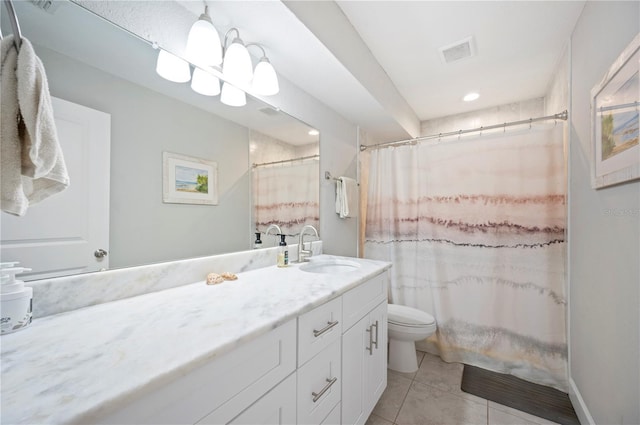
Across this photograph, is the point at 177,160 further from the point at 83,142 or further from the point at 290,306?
the point at 290,306

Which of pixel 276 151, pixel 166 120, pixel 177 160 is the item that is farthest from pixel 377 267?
pixel 166 120

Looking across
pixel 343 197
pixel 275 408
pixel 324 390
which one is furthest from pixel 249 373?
pixel 343 197

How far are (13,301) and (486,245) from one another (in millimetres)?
2448

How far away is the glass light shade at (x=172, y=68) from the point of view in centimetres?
103

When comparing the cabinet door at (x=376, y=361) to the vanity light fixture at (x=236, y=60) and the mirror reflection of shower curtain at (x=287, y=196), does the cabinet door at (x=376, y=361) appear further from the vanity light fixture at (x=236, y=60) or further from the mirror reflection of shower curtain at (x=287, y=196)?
the vanity light fixture at (x=236, y=60)

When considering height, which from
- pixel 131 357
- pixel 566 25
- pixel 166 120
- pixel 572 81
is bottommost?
pixel 131 357

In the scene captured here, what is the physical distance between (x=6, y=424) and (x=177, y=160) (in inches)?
36.0

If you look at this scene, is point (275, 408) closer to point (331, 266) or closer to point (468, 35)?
point (331, 266)

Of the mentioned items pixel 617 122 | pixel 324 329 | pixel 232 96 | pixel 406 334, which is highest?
pixel 232 96

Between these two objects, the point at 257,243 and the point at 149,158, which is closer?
the point at 149,158

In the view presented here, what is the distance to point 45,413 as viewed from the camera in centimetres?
38

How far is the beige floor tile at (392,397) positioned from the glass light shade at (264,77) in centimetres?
196

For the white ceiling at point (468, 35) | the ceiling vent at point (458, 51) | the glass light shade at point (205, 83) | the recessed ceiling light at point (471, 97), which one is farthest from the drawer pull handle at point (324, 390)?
the recessed ceiling light at point (471, 97)

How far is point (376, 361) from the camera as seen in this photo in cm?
144
